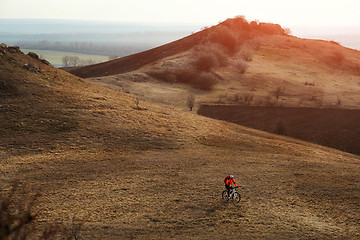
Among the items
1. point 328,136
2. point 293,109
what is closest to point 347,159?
point 328,136

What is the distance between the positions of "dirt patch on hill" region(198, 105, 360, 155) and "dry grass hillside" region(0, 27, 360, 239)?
11087 mm

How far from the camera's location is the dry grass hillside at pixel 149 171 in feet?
59.5

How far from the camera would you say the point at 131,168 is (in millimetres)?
26312

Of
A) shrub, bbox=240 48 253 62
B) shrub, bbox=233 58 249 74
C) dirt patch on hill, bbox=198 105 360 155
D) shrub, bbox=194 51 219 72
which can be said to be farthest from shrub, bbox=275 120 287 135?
shrub, bbox=240 48 253 62

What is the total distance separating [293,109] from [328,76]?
48.2 meters

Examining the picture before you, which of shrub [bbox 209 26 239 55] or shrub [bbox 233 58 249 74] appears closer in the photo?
shrub [bbox 233 58 249 74]

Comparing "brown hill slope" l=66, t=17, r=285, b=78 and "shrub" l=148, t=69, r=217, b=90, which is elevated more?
"brown hill slope" l=66, t=17, r=285, b=78

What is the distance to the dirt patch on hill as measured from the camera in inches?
1887

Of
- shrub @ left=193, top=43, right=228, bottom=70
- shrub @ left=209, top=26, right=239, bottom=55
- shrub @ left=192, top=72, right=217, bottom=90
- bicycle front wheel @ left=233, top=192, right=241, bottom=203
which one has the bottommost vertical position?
bicycle front wheel @ left=233, top=192, right=241, bottom=203

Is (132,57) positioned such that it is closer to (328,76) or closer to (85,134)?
(328,76)

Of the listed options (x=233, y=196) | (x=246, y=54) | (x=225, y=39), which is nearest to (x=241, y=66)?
(x=246, y=54)

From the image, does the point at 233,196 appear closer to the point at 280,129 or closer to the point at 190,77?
the point at 280,129

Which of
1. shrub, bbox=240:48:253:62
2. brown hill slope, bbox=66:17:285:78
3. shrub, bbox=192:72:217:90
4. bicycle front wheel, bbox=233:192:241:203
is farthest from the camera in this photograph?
brown hill slope, bbox=66:17:285:78

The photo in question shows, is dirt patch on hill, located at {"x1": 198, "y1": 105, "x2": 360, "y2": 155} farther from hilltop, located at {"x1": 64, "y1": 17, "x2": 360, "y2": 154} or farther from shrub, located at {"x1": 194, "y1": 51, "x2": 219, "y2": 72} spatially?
shrub, located at {"x1": 194, "y1": 51, "x2": 219, "y2": 72}
